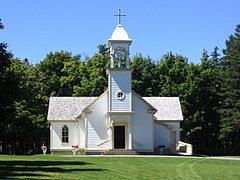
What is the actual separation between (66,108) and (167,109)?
11.7 metres

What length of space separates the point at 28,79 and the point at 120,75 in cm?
2123

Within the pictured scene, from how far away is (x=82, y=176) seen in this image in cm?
2120

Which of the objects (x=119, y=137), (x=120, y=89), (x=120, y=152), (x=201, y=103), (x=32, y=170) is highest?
(x=120, y=89)

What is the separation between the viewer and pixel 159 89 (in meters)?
71.6

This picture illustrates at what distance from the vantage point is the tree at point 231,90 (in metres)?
60.7

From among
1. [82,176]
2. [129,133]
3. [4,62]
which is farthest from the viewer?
[129,133]

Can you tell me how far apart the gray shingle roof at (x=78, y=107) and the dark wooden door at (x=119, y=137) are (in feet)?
22.5

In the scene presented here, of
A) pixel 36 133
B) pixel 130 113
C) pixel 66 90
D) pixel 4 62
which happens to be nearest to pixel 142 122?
pixel 130 113

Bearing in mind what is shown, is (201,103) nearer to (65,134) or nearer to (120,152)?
(65,134)

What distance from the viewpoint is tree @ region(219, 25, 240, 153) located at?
2388 inches

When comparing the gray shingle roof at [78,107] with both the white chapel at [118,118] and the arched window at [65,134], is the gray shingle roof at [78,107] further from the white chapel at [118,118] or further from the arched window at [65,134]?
the white chapel at [118,118]

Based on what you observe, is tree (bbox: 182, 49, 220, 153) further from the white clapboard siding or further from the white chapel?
the white clapboard siding

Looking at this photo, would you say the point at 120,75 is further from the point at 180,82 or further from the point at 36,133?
the point at 180,82

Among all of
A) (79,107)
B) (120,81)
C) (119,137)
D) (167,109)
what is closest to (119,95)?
(120,81)
